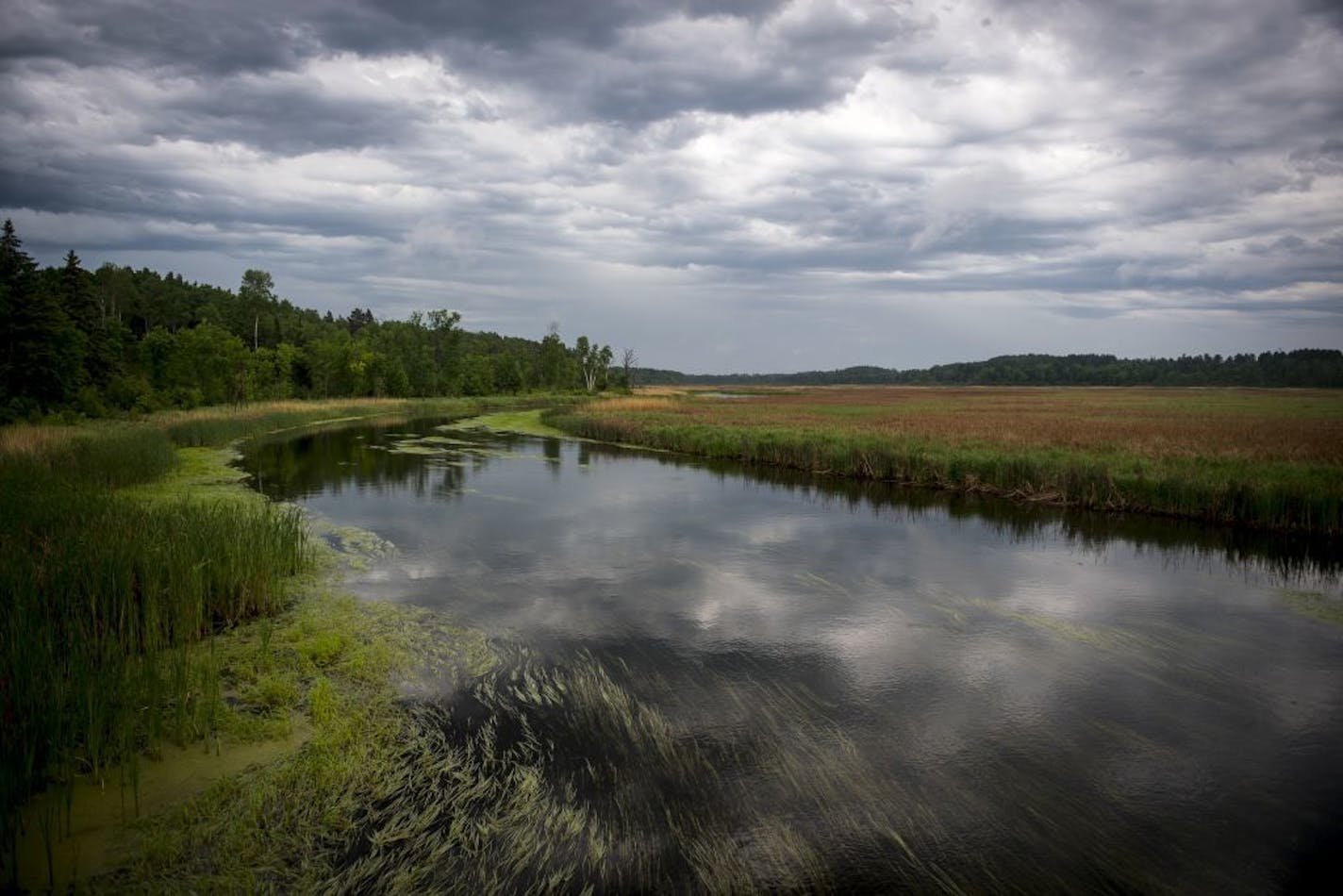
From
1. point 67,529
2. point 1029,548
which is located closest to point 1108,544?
point 1029,548

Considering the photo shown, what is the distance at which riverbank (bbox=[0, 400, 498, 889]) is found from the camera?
174 inches

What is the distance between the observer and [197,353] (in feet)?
161

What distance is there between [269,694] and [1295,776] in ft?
31.3

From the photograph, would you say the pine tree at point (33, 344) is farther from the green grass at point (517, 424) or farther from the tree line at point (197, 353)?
the green grass at point (517, 424)

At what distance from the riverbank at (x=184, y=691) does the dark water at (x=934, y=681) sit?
4.25 feet

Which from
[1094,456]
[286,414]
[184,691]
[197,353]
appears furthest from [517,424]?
[184,691]

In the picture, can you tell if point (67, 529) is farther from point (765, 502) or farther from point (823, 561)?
point (765, 502)

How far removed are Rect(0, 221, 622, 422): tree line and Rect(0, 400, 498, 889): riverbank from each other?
3123cm

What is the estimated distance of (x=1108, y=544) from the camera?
1452 cm

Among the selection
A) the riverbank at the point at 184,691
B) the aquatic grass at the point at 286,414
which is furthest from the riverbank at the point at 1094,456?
the aquatic grass at the point at 286,414

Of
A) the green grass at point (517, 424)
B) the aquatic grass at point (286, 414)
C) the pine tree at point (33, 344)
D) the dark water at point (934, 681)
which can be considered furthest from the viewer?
the green grass at point (517, 424)

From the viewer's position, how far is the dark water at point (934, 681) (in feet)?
15.9

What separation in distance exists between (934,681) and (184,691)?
749cm

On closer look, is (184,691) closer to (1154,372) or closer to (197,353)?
(197,353)
